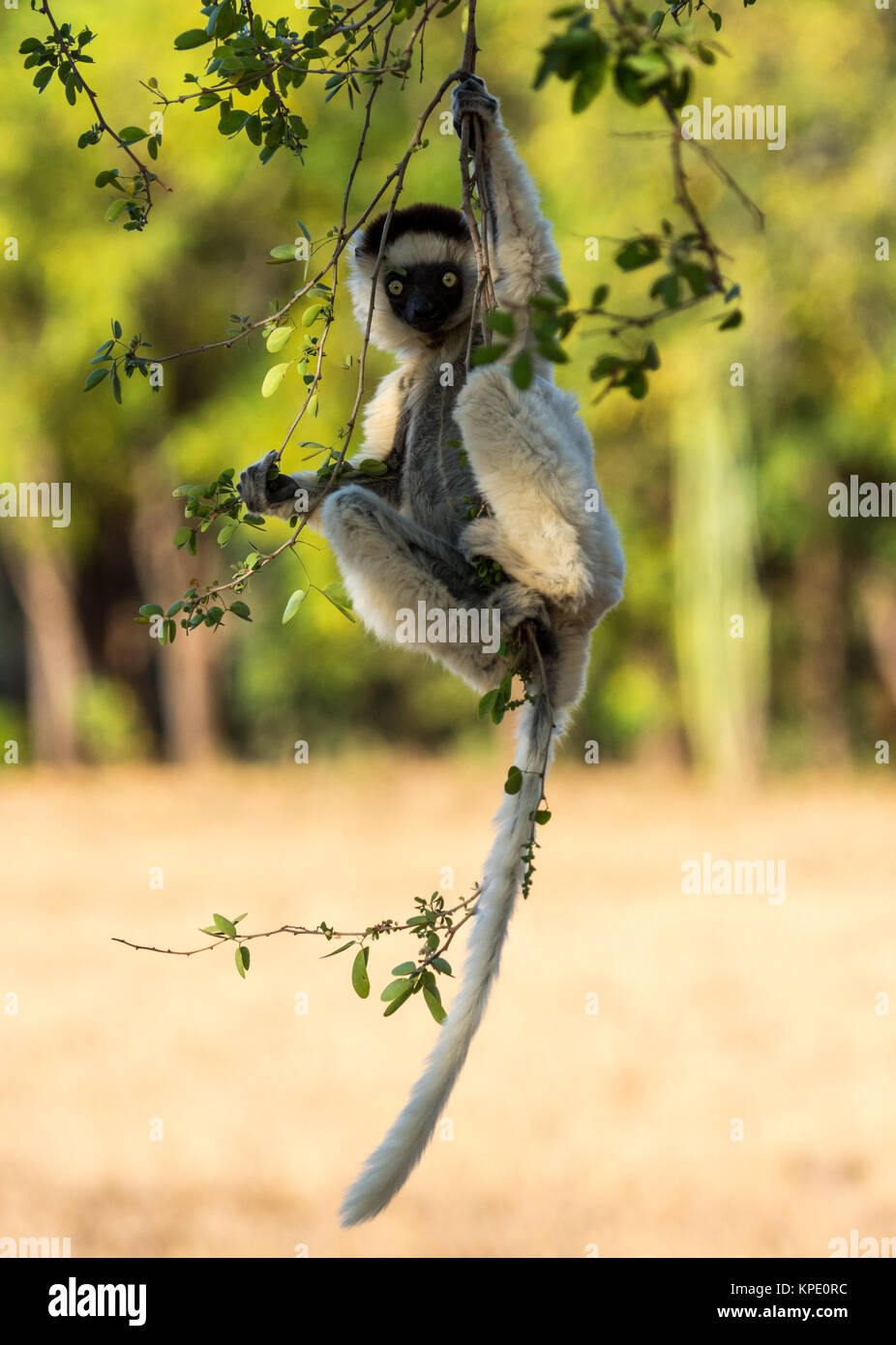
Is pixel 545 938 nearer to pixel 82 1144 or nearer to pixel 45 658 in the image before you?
pixel 82 1144

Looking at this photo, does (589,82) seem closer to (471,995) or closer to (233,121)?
(233,121)

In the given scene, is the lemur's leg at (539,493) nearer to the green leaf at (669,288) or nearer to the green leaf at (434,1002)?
the green leaf at (434,1002)

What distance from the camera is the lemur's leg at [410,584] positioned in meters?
3.38

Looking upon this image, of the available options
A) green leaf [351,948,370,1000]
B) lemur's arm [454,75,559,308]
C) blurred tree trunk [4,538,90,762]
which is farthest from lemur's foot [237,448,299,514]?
blurred tree trunk [4,538,90,762]

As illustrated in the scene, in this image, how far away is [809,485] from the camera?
19.5 m

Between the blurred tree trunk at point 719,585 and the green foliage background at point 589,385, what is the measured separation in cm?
4

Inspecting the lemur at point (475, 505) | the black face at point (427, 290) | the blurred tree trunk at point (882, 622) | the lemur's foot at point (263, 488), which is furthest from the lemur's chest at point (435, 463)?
the blurred tree trunk at point (882, 622)

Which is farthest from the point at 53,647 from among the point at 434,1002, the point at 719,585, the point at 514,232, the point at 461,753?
the point at 434,1002

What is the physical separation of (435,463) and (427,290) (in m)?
0.43

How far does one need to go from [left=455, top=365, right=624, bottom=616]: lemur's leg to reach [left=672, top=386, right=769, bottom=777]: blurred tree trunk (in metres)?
14.9

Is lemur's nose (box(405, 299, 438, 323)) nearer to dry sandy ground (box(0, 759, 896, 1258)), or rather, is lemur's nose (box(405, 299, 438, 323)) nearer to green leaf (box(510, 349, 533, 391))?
green leaf (box(510, 349, 533, 391))

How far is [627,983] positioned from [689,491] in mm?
8201

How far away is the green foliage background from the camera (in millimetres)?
16828

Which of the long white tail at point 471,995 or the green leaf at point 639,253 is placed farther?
the long white tail at point 471,995
